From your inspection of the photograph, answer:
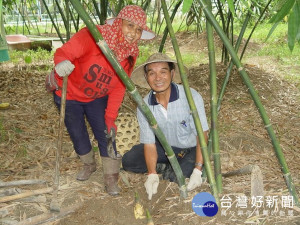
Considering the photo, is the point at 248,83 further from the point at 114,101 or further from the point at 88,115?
the point at 88,115

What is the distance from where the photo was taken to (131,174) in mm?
2400

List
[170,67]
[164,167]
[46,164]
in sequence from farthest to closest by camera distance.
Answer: [46,164]
[164,167]
[170,67]

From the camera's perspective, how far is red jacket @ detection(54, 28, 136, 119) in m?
1.82

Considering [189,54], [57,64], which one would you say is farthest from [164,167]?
[189,54]

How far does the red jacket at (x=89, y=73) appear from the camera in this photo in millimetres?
1822

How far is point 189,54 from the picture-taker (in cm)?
648

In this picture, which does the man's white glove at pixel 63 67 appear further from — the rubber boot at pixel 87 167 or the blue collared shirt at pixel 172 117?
the rubber boot at pixel 87 167

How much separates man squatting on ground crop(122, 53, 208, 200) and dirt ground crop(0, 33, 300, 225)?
3.8 inches

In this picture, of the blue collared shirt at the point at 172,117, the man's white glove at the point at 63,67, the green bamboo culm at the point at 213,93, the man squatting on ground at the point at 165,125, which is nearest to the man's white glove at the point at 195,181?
the man squatting on ground at the point at 165,125

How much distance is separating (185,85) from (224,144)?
109 cm

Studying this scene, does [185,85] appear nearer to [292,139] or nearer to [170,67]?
[170,67]

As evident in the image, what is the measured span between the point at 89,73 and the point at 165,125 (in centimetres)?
54

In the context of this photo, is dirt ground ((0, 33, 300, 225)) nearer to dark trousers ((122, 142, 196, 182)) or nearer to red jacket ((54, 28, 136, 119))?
dark trousers ((122, 142, 196, 182))

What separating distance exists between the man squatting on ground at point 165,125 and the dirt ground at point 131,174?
0.10m
